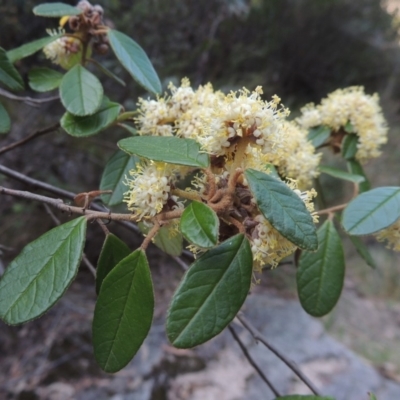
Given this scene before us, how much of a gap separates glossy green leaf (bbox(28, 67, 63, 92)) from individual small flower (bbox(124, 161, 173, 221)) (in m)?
0.39

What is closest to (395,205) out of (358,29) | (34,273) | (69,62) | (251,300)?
(34,273)

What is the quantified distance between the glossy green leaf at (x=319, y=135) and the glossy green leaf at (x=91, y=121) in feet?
1.54

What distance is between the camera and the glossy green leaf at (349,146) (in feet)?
2.98

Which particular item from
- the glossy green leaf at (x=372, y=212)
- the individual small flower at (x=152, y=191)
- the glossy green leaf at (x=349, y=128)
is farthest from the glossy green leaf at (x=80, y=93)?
the glossy green leaf at (x=349, y=128)

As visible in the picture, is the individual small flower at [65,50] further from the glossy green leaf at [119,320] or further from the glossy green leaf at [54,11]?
the glossy green leaf at [119,320]

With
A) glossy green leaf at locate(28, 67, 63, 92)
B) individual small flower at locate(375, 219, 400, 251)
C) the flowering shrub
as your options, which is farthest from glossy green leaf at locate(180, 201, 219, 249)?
glossy green leaf at locate(28, 67, 63, 92)

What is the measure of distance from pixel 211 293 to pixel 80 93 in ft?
1.47

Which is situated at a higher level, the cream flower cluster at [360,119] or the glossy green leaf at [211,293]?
the cream flower cluster at [360,119]

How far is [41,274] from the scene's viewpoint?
49 cm

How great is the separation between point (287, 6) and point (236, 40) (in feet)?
2.84

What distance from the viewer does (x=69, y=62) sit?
0.85 m

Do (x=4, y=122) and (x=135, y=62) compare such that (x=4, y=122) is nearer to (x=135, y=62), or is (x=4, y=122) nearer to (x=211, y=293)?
(x=135, y=62)

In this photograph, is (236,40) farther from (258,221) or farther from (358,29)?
(258,221)

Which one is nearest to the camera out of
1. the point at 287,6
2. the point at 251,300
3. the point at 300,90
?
the point at 251,300
